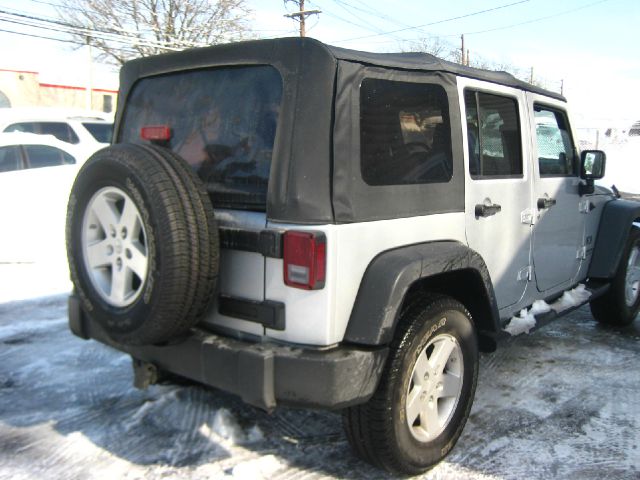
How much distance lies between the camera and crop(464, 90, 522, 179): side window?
3297mm

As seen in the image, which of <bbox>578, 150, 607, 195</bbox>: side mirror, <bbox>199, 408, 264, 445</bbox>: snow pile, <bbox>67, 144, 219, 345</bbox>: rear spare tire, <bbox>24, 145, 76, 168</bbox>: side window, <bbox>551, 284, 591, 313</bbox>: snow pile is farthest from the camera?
<bbox>24, 145, 76, 168</bbox>: side window

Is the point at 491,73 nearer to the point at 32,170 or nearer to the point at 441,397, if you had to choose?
the point at 441,397

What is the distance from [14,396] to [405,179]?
2.77 m

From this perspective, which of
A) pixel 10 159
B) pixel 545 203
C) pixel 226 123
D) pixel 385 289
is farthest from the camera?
pixel 10 159

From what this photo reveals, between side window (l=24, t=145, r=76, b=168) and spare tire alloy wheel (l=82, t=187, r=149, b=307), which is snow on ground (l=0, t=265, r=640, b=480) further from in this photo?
side window (l=24, t=145, r=76, b=168)

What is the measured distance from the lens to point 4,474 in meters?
2.89

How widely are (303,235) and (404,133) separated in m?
0.80

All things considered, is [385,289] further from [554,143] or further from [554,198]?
[554,143]

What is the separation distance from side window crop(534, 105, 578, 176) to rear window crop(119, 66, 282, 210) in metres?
2.15

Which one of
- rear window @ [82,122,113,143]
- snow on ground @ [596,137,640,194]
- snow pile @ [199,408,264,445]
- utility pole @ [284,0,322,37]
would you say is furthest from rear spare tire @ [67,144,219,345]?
utility pole @ [284,0,322,37]

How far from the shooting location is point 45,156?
8164 millimetres

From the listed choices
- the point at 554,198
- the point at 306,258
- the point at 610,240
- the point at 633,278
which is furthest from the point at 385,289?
the point at 633,278

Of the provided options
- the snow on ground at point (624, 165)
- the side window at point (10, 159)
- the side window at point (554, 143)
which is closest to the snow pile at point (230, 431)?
the side window at point (554, 143)

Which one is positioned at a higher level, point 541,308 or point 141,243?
point 141,243
